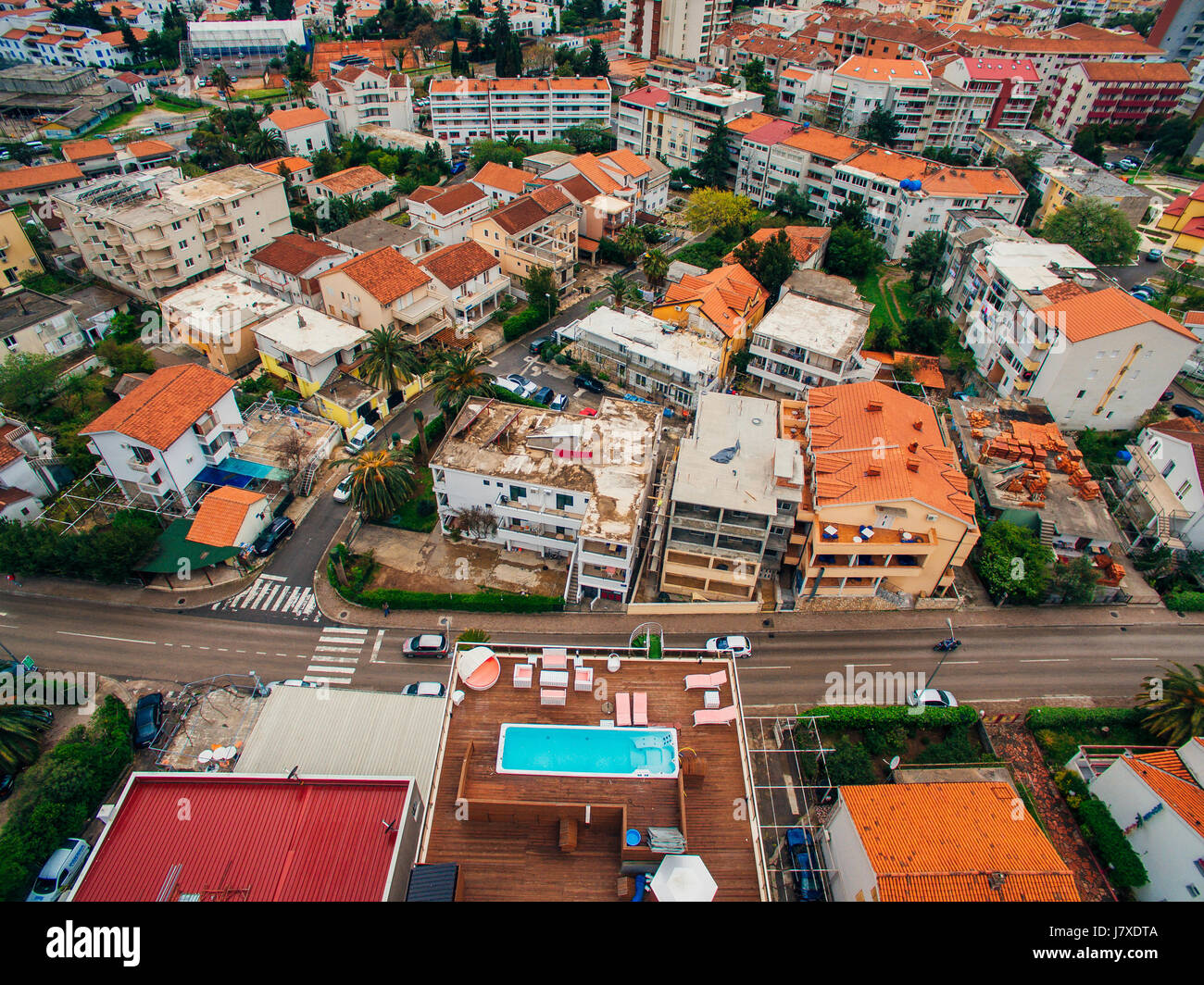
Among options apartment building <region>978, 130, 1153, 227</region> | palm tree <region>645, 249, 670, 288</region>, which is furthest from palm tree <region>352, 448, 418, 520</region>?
apartment building <region>978, 130, 1153, 227</region>

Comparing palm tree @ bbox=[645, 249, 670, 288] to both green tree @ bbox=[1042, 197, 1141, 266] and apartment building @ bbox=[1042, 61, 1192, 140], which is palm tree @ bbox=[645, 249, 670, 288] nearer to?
green tree @ bbox=[1042, 197, 1141, 266]

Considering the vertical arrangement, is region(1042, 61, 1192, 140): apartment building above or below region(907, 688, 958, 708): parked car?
above

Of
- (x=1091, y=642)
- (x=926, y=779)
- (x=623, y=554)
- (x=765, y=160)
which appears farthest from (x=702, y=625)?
(x=765, y=160)

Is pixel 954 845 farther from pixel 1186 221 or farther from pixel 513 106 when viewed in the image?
pixel 513 106

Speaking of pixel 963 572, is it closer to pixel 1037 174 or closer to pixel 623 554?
pixel 623 554

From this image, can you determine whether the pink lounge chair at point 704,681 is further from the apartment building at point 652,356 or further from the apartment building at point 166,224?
the apartment building at point 166,224

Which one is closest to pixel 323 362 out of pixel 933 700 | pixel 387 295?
pixel 387 295
